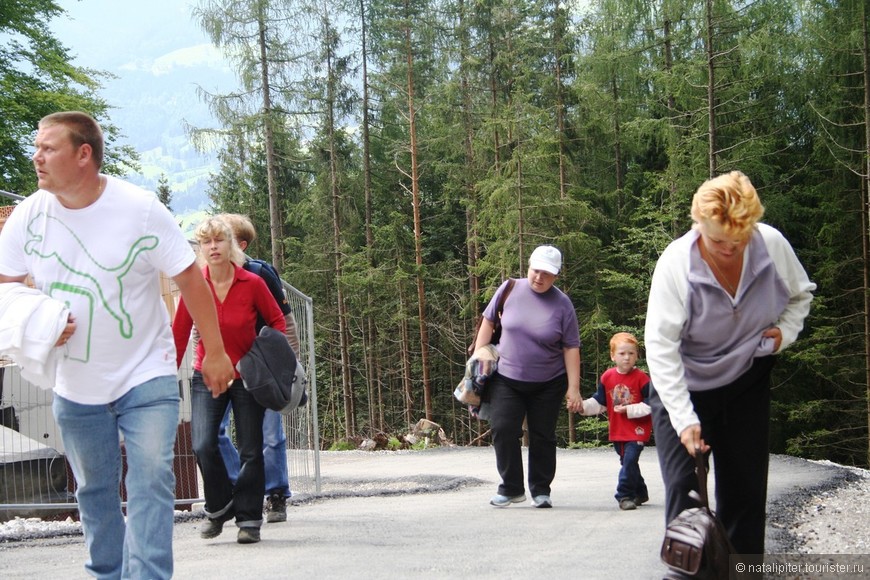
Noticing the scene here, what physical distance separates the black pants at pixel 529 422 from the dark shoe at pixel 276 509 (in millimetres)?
1834

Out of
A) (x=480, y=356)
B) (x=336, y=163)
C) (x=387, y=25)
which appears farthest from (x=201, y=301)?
(x=336, y=163)

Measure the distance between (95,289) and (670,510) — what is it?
8.14 ft

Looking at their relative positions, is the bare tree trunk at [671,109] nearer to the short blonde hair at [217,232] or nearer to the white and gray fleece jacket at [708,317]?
the short blonde hair at [217,232]

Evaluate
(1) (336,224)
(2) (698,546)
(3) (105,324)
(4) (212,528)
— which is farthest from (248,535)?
(1) (336,224)

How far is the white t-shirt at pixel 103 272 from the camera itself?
436 cm

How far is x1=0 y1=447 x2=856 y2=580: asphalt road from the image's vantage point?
20.5ft

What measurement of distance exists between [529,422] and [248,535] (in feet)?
10.0

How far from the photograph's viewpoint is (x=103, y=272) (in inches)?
172

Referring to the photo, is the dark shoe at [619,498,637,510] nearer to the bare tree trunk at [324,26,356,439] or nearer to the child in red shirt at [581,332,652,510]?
the child in red shirt at [581,332,652,510]

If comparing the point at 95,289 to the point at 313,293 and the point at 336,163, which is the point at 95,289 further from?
the point at 313,293

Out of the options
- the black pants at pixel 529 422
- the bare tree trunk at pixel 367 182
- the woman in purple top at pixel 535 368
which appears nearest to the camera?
the woman in purple top at pixel 535 368

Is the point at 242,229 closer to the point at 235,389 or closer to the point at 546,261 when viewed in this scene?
the point at 235,389

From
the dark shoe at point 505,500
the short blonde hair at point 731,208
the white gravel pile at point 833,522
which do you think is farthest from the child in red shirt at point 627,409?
the short blonde hair at point 731,208

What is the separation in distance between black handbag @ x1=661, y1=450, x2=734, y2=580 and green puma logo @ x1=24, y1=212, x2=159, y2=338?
2.22 meters
